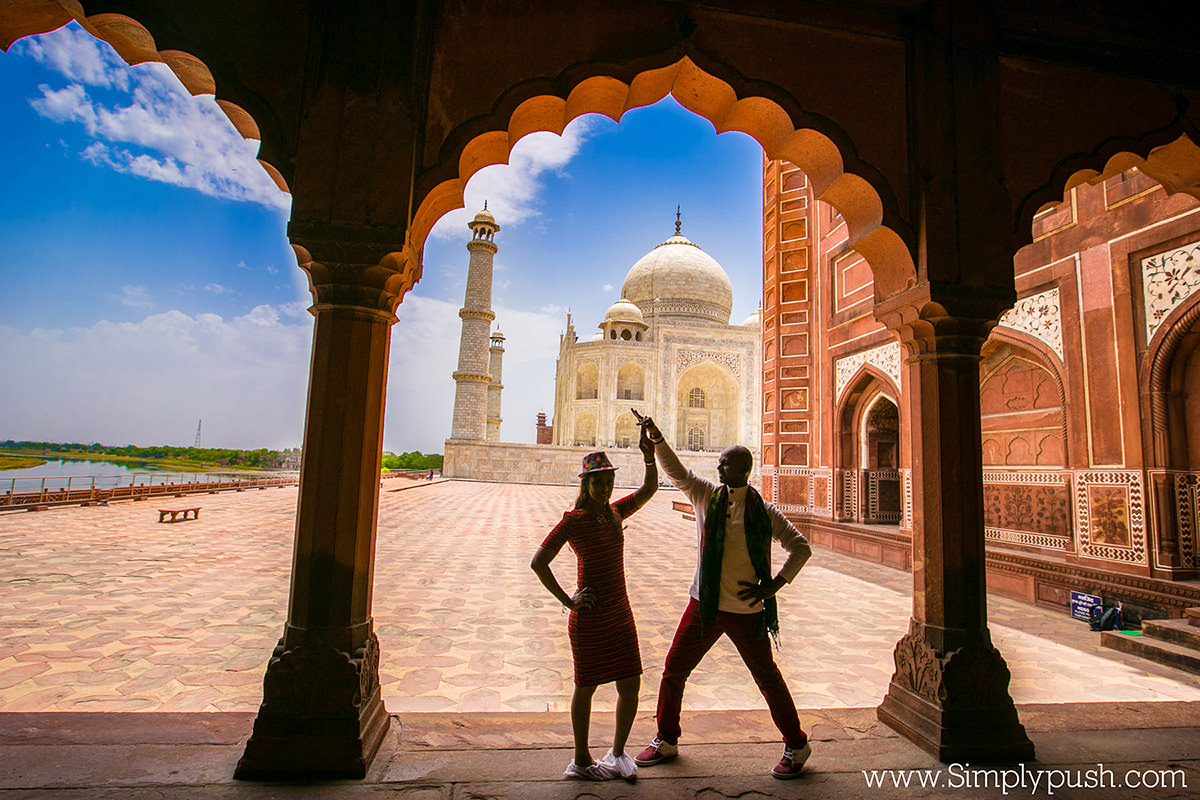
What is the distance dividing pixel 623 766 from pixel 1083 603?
227 inches

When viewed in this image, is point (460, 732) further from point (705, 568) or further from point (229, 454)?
point (229, 454)

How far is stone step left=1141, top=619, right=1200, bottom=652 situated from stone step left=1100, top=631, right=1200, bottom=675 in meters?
0.04

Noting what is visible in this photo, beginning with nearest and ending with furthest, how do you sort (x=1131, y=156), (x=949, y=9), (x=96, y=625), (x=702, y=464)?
(x=949, y=9) → (x=1131, y=156) → (x=96, y=625) → (x=702, y=464)

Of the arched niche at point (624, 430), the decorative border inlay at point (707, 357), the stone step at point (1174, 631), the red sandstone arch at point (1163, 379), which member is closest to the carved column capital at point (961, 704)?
the stone step at point (1174, 631)

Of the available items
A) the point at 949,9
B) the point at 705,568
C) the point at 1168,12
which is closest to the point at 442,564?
the point at 705,568

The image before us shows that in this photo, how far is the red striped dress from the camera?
91.9 inches

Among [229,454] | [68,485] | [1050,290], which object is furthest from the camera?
[229,454]

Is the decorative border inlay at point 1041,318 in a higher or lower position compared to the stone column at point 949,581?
higher

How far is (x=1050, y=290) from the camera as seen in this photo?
6578 mm

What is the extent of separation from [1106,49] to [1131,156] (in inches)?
23.6

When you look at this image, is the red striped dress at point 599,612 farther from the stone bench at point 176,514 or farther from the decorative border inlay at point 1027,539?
the stone bench at point 176,514

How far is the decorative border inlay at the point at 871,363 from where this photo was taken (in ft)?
28.2

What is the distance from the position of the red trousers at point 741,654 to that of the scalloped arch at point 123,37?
2692mm

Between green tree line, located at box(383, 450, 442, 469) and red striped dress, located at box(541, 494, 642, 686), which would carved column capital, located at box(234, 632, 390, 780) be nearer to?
red striped dress, located at box(541, 494, 642, 686)
